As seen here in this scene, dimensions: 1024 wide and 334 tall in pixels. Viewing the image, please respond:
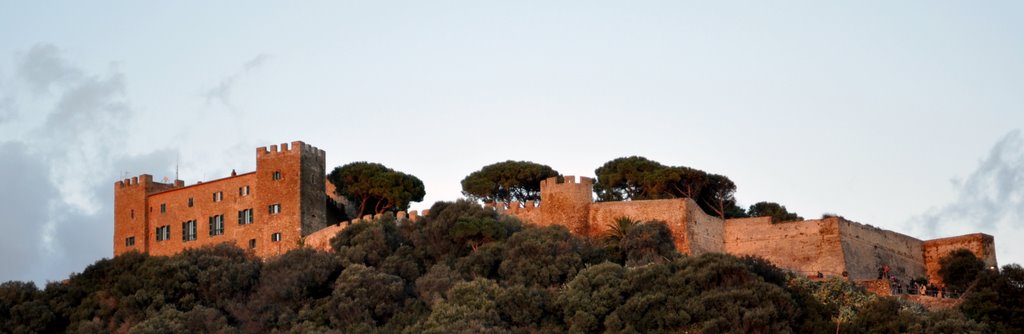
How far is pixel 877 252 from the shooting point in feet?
172

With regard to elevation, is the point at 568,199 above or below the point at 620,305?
above

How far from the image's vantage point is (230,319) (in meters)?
48.2

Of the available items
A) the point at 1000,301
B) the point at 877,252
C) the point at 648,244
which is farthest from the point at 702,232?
the point at 1000,301

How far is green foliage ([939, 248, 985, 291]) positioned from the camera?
5125cm

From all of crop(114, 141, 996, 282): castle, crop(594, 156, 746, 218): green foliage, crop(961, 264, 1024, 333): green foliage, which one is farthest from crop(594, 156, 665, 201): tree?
crop(961, 264, 1024, 333): green foliage

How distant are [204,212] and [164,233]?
199 cm

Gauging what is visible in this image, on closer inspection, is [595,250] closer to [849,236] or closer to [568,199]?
[568,199]

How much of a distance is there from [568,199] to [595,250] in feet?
9.76

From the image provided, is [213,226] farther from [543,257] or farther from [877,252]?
[877,252]

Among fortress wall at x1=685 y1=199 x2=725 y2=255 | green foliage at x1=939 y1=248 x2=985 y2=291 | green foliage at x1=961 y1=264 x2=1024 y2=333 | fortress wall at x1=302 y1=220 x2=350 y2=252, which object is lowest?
green foliage at x1=961 y1=264 x2=1024 y2=333

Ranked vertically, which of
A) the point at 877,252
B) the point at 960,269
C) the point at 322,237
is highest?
the point at 322,237

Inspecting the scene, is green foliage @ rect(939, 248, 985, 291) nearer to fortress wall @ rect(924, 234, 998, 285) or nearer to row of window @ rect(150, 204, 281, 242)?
fortress wall @ rect(924, 234, 998, 285)

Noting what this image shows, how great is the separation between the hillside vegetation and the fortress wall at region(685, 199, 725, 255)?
3.67 ft

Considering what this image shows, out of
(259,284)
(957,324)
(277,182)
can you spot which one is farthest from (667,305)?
(277,182)
